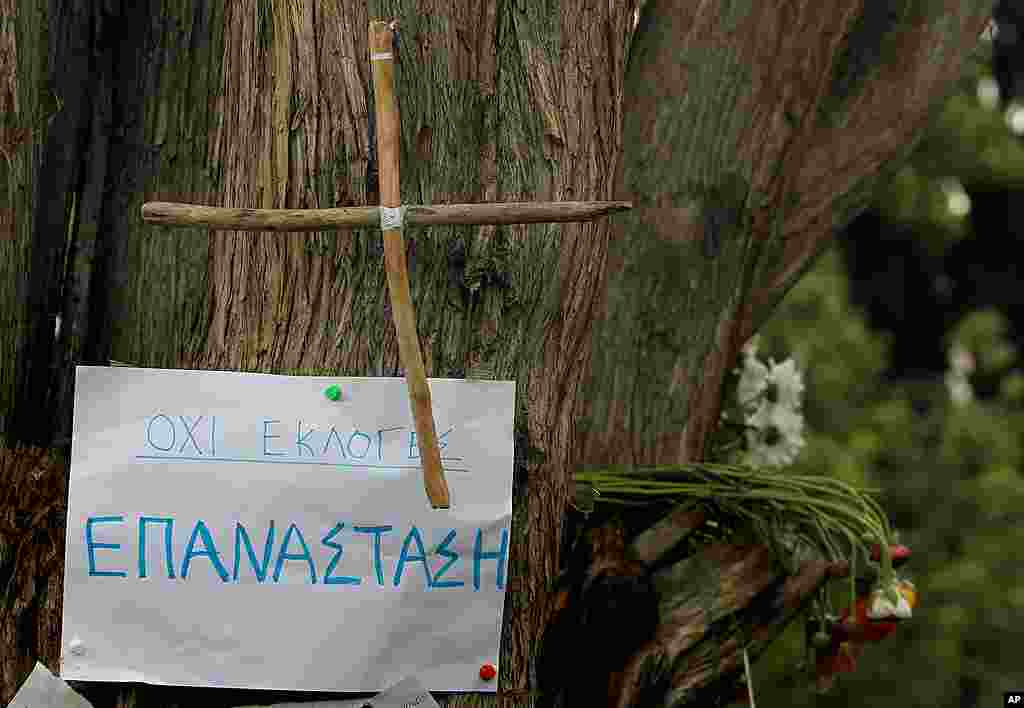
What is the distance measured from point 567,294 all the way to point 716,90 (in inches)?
31.3

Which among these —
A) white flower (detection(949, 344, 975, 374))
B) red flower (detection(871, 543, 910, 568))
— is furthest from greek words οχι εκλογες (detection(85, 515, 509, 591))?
white flower (detection(949, 344, 975, 374))

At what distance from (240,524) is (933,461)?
5860 mm

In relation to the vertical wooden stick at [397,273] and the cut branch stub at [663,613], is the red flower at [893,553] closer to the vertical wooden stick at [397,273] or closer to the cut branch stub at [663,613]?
the cut branch stub at [663,613]

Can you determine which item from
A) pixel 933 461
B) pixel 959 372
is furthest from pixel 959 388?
pixel 933 461

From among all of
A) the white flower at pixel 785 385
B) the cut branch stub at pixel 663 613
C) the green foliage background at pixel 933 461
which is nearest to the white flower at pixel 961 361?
the green foliage background at pixel 933 461

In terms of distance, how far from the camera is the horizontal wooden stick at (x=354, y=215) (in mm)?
1448

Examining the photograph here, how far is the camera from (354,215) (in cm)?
145

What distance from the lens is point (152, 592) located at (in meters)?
1.54

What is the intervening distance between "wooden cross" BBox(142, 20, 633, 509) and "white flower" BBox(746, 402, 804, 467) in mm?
1330

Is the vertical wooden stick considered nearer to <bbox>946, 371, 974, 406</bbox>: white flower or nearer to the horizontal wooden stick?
the horizontal wooden stick

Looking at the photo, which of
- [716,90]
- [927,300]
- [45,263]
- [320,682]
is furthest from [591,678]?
[927,300]

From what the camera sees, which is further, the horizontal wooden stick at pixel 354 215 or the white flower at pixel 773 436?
the white flower at pixel 773 436

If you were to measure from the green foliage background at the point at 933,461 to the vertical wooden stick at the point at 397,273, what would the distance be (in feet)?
15.1

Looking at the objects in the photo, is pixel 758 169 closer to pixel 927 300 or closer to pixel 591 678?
pixel 591 678
